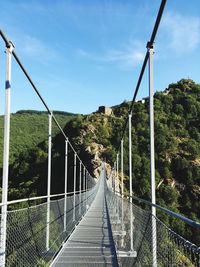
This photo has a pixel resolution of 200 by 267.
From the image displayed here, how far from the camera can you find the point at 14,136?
141 feet

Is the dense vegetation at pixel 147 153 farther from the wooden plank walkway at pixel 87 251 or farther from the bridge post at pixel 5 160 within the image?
the bridge post at pixel 5 160

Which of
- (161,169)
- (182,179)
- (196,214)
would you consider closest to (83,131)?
(161,169)

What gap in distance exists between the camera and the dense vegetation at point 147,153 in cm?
3023

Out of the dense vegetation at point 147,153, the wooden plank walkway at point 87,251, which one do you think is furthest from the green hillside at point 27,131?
the wooden plank walkway at point 87,251

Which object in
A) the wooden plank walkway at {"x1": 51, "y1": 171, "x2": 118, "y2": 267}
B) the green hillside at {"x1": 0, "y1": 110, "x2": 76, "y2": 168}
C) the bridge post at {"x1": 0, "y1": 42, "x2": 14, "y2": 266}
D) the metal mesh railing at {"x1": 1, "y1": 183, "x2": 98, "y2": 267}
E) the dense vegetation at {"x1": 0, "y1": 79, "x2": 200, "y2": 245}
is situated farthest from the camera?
the green hillside at {"x1": 0, "y1": 110, "x2": 76, "y2": 168}

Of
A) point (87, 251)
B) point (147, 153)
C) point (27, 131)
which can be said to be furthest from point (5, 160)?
point (27, 131)

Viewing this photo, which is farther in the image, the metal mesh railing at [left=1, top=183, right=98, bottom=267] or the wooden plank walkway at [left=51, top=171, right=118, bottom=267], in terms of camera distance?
the wooden plank walkway at [left=51, top=171, right=118, bottom=267]

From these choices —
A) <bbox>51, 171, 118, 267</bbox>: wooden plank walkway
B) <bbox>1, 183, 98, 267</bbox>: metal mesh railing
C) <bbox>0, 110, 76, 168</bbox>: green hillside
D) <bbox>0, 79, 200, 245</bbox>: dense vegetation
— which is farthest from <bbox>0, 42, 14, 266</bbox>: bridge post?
<bbox>0, 110, 76, 168</bbox>: green hillside

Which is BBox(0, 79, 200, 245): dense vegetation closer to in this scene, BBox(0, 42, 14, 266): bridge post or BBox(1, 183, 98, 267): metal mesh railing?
BBox(1, 183, 98, 267): metal mesh railing

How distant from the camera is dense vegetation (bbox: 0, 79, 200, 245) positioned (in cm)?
3023

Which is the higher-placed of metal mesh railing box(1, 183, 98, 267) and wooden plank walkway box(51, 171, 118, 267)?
metal mesh railing box(1, 183, 98, 267)

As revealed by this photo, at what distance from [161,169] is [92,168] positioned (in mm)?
14061

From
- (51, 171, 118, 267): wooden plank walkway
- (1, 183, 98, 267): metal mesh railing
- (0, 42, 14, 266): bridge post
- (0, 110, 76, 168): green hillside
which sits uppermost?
(0, 110, 76, 168): green hillside

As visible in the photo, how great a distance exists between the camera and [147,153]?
4316 cm
